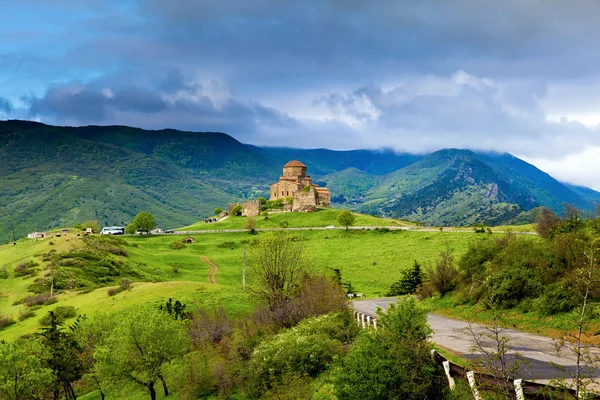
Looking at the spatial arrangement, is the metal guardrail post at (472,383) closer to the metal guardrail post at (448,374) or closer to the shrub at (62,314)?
the metal guardrail post at (448,374)

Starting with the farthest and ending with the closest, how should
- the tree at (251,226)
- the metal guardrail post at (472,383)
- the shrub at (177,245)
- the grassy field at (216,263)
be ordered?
the tree at (251,226) → the shrub at (177,245) → the grassy field at (216,263) → the metal guardrail post at (472,383)

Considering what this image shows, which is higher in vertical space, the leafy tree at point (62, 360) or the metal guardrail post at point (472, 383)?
the metal guardrail post at point (472, 383)

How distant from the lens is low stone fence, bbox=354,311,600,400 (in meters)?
13.9

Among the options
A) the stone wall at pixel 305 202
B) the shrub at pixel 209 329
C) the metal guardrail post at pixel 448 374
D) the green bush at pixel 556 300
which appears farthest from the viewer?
the stone wall at pixel 305 202

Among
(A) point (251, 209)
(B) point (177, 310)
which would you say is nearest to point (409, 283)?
(B) point (177, 310)

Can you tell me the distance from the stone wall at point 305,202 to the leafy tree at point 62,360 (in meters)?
103

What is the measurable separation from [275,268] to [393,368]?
28.1 metres

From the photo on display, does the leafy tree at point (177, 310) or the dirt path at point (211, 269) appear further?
the dirt path at point (211, 269)

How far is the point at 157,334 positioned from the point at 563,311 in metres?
27.8

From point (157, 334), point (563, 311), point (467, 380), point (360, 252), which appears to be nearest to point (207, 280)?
point (360, 252)

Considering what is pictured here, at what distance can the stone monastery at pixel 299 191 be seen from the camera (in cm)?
14700

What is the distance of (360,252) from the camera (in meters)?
92.0

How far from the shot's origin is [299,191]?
6053 inches

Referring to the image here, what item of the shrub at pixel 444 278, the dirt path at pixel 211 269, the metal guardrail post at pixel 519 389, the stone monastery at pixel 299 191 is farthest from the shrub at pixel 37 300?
the stone monastery at pixel 299 191
